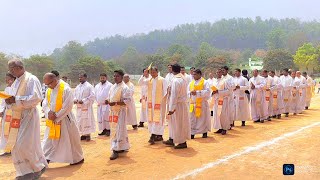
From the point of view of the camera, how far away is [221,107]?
11469 mm

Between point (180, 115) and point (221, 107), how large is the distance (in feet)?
8.68

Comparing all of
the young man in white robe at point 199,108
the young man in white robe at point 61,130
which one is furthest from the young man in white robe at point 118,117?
the young man in white robe at point 199,108

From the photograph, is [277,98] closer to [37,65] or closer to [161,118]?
[161,118]

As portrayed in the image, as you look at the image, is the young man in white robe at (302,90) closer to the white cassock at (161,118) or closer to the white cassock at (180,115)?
the white cassock at (161,118)

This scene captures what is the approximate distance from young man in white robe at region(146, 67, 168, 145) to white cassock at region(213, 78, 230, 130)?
2101 millimetres

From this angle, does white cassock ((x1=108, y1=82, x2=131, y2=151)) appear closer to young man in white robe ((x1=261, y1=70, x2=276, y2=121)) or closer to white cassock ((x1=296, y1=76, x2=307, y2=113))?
young man in white robe ((x1=261, y1=70, x2=276, y2=121))

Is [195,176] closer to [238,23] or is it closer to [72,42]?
[72,42]

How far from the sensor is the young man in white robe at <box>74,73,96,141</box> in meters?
10.9

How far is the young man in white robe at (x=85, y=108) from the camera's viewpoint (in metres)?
10.9

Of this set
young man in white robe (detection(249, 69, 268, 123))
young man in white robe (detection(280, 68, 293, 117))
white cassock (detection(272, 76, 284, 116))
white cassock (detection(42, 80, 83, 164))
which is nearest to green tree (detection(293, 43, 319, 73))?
young man in white robe (detection(280, 68, 293, 117))

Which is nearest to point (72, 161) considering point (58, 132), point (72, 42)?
point (58, 132)

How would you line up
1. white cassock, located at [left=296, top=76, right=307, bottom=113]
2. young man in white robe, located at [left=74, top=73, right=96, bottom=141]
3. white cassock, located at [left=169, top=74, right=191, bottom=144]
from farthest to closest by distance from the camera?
white cassock, located at [left=296, top=76, right=307, bottom=113] < young man in white robe, located at [left=74, top=73, right=96, bottom=141] < white cassock, located at [left=169, top=74, right=191, bottom=144]

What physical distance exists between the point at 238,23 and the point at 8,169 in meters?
194

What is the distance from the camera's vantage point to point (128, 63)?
9094 cm
